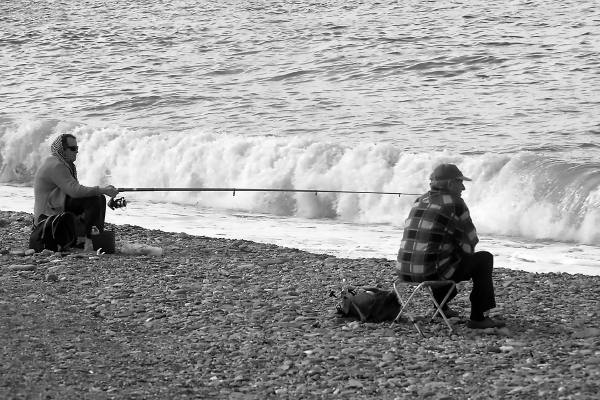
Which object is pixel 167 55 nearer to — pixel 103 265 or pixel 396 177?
pixel 396 177

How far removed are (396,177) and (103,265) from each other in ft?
25.1

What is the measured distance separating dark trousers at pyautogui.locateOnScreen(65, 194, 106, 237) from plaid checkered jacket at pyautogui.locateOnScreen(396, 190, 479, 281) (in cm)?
362

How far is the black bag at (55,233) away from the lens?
10.8 m

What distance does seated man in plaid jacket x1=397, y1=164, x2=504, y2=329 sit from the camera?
7980 mm

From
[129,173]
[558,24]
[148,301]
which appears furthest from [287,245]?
[558,24]

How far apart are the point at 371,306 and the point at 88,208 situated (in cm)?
339

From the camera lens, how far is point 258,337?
8.16 m

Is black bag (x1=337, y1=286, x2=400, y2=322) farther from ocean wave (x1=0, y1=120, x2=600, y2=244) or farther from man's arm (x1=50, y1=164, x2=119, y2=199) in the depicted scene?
ocean wave (x1=0, y1=120, x2=600, y2=244)

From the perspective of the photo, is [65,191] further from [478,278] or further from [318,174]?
[318,174]

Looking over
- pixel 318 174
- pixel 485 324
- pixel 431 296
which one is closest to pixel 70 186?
pixel 431 296

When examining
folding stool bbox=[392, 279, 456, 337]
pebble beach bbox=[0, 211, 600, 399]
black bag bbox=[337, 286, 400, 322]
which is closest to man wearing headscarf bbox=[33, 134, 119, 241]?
pebble beach bbox=[0, 211, 600, 399]

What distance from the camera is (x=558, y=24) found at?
2781 cm

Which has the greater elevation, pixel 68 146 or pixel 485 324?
pixel 68 146

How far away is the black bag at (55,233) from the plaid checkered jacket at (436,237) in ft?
12.4
